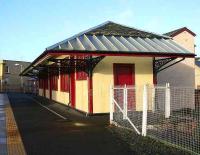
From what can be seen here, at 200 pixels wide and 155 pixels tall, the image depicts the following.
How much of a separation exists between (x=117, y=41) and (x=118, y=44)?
536 millimetres

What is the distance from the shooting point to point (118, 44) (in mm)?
17672

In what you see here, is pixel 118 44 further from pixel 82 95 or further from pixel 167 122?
pixel 167 122

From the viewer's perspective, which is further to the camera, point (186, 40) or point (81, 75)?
point (186, 40)

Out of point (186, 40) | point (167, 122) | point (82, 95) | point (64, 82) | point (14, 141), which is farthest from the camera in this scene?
point (64, 82)

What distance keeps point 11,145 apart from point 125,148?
306 cm

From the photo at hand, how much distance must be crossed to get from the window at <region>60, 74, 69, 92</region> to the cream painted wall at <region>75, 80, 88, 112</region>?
3.30 metres

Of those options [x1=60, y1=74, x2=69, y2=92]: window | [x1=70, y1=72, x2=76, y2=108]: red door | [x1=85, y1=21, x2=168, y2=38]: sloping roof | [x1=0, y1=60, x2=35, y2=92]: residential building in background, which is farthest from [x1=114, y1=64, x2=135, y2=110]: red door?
[x1=0, y1=60, x2=35, y2=92]: residential building in background

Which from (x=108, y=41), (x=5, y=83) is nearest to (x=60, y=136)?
(x=108, y=41)

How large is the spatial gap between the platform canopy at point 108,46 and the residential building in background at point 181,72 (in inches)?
86.8

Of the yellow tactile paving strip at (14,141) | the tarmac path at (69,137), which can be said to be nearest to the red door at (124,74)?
the tarmac path at (69,137)

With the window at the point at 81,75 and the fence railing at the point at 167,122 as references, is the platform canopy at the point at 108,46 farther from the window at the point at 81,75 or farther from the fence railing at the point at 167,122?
the fence railing at the point at 167,122

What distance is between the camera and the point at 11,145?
989 cm

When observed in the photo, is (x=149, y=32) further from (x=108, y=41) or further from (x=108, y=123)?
(x=108, y=123)

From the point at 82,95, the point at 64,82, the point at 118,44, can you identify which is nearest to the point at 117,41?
the point at 118,44
